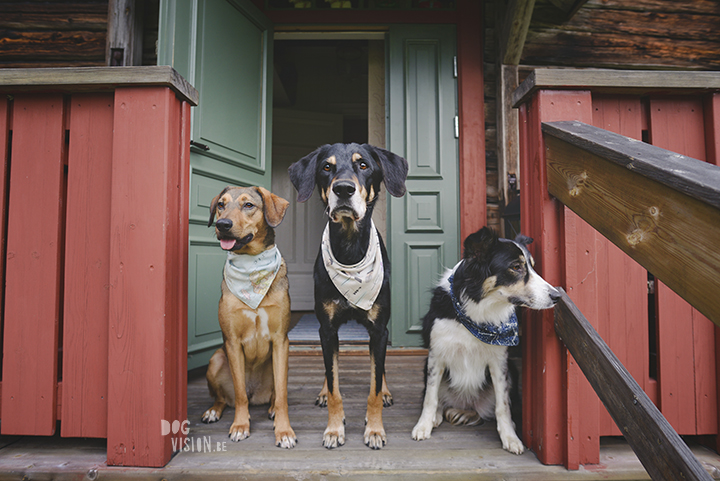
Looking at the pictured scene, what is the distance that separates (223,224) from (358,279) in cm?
71

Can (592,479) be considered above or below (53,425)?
below

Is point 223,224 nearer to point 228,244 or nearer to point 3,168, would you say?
point 228,244

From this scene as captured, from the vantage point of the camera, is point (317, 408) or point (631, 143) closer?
point (631, 143)

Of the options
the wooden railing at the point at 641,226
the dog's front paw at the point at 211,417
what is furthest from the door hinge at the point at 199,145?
the wooden railing at the point at 641,226

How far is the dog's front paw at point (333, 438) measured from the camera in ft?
5.27

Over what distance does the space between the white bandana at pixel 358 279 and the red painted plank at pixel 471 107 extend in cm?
181

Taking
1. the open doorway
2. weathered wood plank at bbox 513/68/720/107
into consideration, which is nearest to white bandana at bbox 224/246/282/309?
weathered wood plank at bbox 513/68/720/107

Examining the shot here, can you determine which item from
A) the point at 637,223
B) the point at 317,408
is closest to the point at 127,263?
the point at 317,408

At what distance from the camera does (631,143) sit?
1117mm

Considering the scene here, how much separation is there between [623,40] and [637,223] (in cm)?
352

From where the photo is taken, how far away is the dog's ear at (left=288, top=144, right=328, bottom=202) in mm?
1771

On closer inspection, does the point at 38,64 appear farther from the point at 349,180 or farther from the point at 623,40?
the point at 623,40

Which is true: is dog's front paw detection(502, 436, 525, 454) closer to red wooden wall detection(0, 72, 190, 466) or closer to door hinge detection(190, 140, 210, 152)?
red wooden wall detection(0, 72, 190, 466)

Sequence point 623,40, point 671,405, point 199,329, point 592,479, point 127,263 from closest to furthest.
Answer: point 592,479, point 127,263, point 671,405, point 199,329, point 623,40
